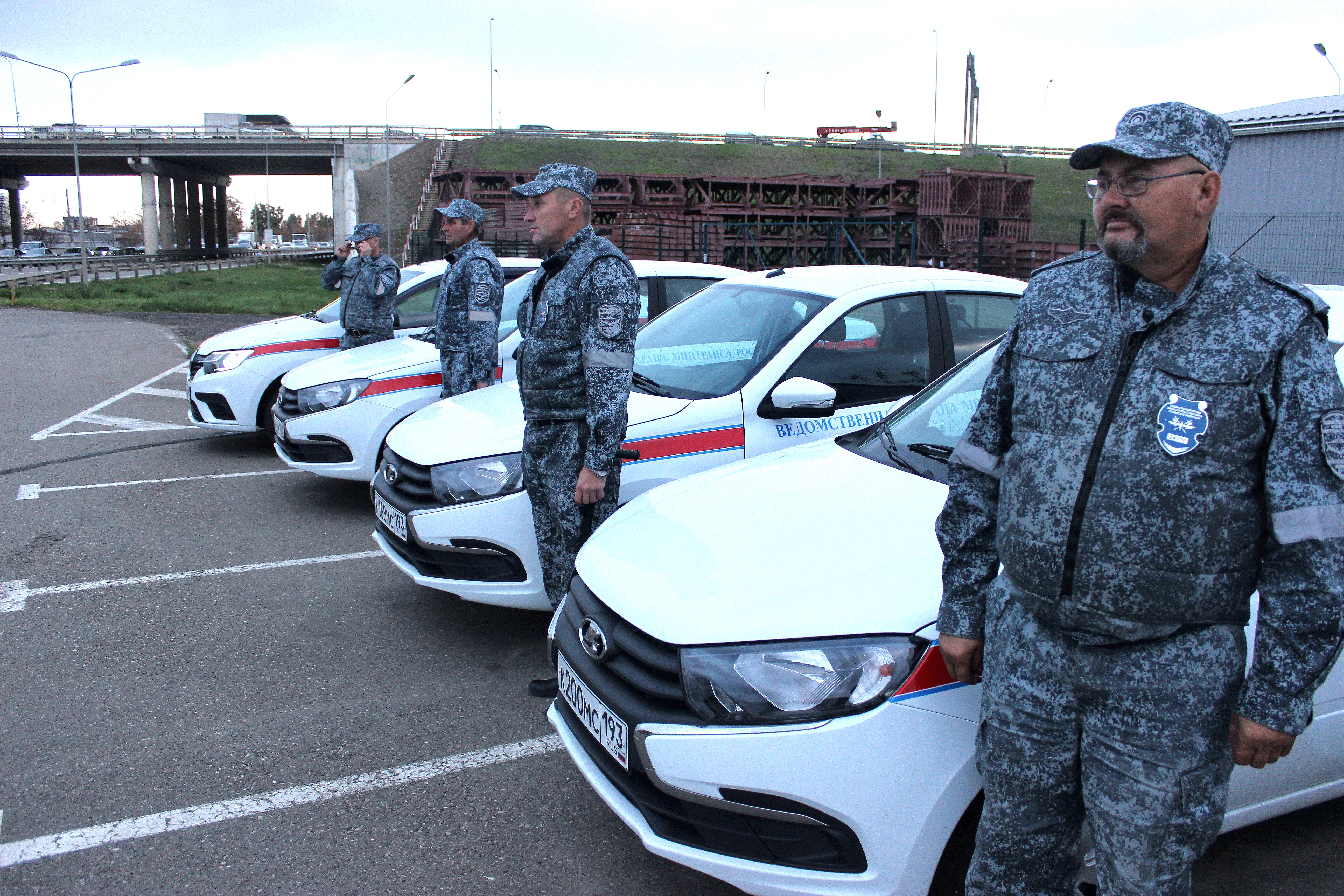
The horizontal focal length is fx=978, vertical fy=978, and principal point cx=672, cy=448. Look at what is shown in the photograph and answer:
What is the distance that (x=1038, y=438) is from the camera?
71.4 inches

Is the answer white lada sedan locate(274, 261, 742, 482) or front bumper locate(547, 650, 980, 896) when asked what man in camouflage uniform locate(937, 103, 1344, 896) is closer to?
front bumper locate(547, 650, 980, 896)

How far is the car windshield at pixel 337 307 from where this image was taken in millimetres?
Result: 8078

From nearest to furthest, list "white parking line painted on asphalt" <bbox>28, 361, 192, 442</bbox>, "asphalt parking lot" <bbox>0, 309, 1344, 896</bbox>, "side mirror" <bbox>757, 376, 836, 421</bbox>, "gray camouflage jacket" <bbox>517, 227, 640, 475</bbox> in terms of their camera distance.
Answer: "asphalt parking lot" <bbox>0, 309, 1344, 896</bbox>, "gray camouflage jacket" <bbox>517, 227, 640, 475</bbox>, "side mirror" <bbox>757, 376, 836, 421</bbox>, "white parking line painted on asphalt" <bbox>28, 361, 192, 442</bbox>

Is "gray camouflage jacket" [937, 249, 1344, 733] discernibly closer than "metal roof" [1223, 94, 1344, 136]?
Yes

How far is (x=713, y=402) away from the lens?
4.11 m

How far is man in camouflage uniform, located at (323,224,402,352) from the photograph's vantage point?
7531 mm

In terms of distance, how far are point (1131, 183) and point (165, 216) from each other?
74285 millimetres

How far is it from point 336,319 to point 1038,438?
A: 786 cm

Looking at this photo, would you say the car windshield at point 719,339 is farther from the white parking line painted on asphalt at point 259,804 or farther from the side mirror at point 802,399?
the white parking line painted on asphalt at point 259,804

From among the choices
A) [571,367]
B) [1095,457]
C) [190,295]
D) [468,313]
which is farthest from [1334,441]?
[190,295]

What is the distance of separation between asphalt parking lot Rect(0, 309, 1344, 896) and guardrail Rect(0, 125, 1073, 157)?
194 feet

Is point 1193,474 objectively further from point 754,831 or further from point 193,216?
point 193,216

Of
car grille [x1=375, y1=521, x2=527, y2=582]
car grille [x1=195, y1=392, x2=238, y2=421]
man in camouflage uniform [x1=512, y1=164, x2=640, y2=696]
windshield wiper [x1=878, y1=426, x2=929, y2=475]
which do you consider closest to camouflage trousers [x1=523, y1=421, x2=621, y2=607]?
man in camouflage uniform [x1=512, y1=164, x2=640, y2=696]

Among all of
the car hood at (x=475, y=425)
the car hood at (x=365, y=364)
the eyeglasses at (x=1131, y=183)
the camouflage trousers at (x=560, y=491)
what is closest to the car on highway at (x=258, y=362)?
the car hood at (x=365, y=364)
